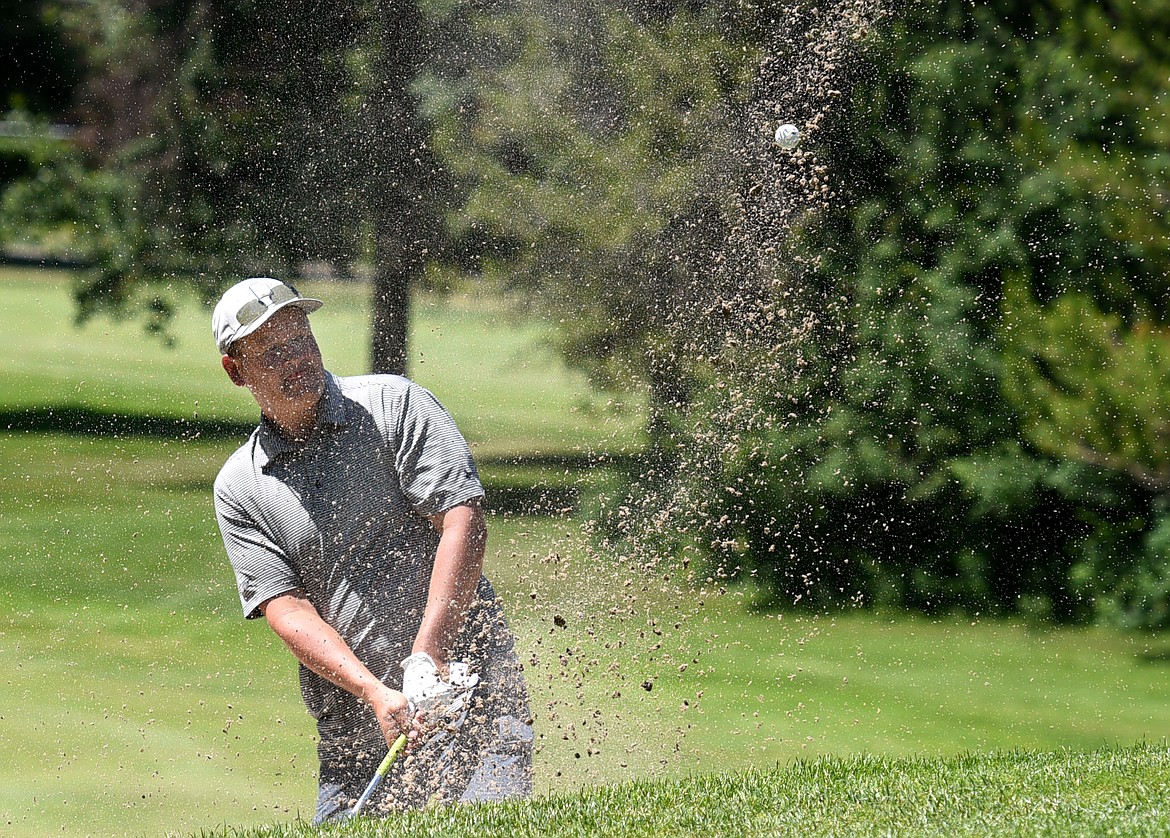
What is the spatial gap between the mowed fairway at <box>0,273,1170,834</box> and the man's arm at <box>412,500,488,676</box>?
1.14 meters

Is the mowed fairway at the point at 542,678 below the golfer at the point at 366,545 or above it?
below

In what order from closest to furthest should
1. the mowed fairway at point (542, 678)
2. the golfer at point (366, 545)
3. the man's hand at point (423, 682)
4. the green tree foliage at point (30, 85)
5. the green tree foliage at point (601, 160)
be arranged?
the man's hand at point (423, 682) → the golfer at point (366, 545) → the mowed fairway at point (542, 678) → the green tree foliage at point (601, 160) → the green tree foliage at point (30, 85)

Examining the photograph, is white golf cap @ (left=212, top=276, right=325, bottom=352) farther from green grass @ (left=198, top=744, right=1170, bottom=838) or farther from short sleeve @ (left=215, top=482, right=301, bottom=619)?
green grass @ (left=198, top=744, right=1170, bottom=838)

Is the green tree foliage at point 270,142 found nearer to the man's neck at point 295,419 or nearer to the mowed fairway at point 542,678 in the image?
the mowed fairway at point 542,678

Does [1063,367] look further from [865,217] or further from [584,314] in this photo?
[584,314]

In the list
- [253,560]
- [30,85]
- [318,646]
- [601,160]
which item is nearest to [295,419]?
[253,560]

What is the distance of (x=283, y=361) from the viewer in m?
3.59

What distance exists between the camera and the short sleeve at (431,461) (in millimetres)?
3525

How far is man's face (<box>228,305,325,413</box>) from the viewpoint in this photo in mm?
3561

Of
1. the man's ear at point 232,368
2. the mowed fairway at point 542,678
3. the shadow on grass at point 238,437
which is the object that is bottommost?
the shadow on grass at point 238,437

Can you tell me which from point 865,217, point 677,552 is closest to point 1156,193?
point 865,217

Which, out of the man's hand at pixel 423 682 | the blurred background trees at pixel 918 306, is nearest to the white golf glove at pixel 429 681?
the man's hand at pixel 423 682

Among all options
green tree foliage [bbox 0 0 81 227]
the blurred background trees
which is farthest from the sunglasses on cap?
green tree foliage [bbox 0 0 81 227]

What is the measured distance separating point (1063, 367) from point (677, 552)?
240cm
